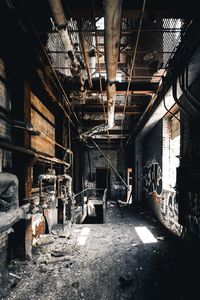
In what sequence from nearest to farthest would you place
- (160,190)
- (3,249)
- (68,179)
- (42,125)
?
(3,249) < (42,125) < (68,179) < (160,190)

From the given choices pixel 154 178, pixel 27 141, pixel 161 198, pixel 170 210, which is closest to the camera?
pixel 27 141

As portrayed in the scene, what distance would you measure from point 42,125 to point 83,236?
3.52 m

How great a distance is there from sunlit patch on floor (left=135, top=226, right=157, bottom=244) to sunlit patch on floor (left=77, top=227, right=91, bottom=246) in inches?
62.6

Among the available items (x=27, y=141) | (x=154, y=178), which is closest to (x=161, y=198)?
(x=154, y=178)

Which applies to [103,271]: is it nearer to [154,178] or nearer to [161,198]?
[161,198]

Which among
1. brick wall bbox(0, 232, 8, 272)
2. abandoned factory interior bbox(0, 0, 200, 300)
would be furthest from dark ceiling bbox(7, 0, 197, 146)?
brick wall bbox(0, 232, 8, 272)

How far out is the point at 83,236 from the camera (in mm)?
5801

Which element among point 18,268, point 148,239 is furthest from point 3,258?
point 148,239

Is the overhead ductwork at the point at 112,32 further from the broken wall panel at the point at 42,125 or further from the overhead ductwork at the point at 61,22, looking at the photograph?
the broken wall panel at the point at 42,125

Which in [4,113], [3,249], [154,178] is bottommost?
[3,249]

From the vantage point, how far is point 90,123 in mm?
10781

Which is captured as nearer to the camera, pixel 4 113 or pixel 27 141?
pixel 4 113

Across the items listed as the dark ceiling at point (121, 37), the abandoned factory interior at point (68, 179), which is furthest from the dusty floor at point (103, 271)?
the dark ceiling at point (121, 37)

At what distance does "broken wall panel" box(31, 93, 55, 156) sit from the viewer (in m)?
5.34
